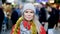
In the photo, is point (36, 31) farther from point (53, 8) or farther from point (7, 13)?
point (7, 13)

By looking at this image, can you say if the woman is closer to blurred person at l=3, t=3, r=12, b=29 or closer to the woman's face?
the woman's face

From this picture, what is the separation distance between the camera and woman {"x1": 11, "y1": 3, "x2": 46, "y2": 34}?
5.16m

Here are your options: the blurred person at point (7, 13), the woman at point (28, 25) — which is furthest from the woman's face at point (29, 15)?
the blurred person at point (7, 13)

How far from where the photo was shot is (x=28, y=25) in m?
5.20

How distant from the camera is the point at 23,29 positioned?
5.17 metres

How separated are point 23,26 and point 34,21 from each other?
0.80 ft

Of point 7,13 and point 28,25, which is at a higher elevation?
point 28,25

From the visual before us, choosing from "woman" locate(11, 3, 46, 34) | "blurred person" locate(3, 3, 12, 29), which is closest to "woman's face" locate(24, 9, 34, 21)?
"woman" locate(11, 3, 46, 34)

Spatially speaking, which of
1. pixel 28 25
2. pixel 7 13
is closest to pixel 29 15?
pixel 28 25

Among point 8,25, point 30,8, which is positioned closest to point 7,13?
point 8,25

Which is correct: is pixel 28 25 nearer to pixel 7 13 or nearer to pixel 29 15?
pixel 29 15

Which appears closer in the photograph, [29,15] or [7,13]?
[29,15]

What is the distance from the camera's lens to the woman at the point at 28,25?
5156 mm

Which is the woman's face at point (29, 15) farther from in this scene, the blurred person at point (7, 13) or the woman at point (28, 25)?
the blurred person at point (7, 13)
